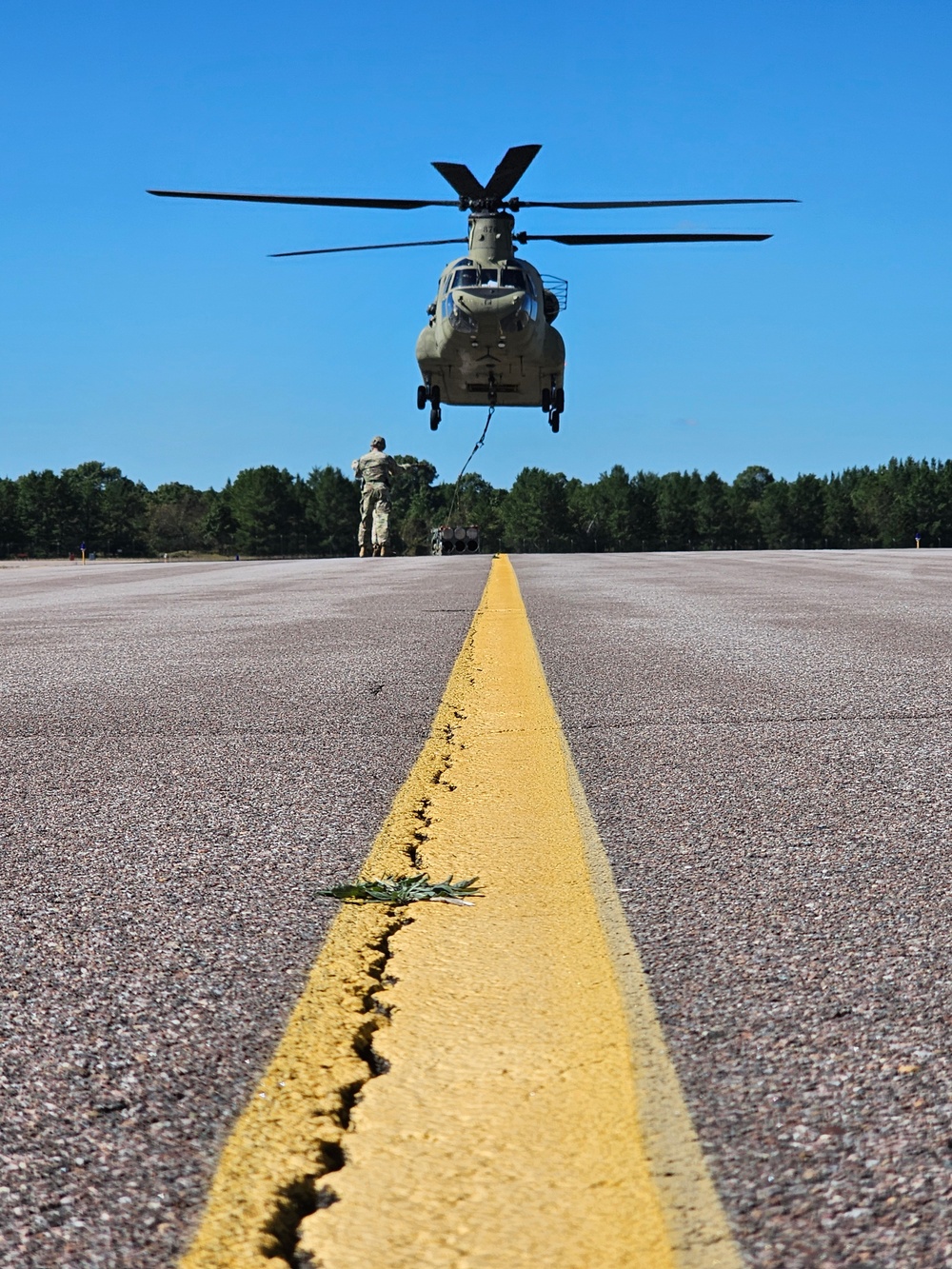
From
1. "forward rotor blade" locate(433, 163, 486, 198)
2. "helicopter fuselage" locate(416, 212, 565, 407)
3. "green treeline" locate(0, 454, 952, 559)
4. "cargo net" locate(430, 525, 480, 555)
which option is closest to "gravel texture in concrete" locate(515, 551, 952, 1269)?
"helicopter fuselage" locate(416, 212, 565, 407)

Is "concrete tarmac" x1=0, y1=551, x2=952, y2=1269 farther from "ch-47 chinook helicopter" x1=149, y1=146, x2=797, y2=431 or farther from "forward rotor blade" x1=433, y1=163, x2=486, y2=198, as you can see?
"forward rotor blade" x1=433, y1=163, x2=486, y2=198

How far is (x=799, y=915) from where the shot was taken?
2074mm

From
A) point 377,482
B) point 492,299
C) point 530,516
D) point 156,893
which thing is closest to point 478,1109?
point 156,893

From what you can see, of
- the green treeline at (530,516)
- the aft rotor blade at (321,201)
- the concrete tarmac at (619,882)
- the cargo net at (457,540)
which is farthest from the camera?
the green treeline at (530,516)

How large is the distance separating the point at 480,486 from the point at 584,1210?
191 metres

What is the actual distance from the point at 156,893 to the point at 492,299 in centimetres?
2173

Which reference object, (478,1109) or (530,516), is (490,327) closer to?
(478,1109)

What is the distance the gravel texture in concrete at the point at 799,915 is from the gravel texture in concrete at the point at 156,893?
54 centimetres

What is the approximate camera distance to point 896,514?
486 feet

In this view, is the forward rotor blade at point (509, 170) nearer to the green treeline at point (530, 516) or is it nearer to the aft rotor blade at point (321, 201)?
the aft rotor blade at point (321, 201)

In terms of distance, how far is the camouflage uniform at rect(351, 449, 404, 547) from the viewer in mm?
33000

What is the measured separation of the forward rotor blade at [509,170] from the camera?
79.2 ft

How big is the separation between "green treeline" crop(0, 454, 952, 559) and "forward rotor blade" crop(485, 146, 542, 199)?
112m

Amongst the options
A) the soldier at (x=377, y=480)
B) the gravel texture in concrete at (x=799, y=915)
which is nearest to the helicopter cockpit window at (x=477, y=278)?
the soldier at (x=377, y=480)
